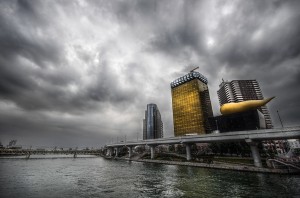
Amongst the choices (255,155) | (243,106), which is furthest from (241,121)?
(255,155)

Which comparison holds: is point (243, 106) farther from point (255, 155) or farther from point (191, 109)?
point (191, 109)

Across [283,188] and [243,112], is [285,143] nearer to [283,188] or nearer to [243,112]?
[243,112]

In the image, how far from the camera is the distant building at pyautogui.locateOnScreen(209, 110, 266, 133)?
67.5 meters

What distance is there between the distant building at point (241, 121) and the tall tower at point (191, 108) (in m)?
94.7

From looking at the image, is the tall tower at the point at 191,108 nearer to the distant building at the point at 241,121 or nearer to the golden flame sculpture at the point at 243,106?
the distant building at the point at 241,121

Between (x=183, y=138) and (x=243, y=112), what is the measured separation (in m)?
31.7

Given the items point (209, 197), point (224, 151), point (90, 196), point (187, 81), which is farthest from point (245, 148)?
point (187, 81)

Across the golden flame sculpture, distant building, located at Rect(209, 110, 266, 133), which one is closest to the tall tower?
distant building, located at Rect(209, 110, 266, 133)

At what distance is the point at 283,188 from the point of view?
27.4m

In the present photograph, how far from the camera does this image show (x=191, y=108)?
18038 centimetres

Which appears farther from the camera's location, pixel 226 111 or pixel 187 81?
pixel 187 81

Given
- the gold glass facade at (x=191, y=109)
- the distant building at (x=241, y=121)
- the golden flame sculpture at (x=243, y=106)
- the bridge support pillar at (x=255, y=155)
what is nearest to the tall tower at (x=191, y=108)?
the gold glass facade at (x=191, y=109)

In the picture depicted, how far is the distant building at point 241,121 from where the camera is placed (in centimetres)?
6746

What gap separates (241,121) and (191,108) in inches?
4342
